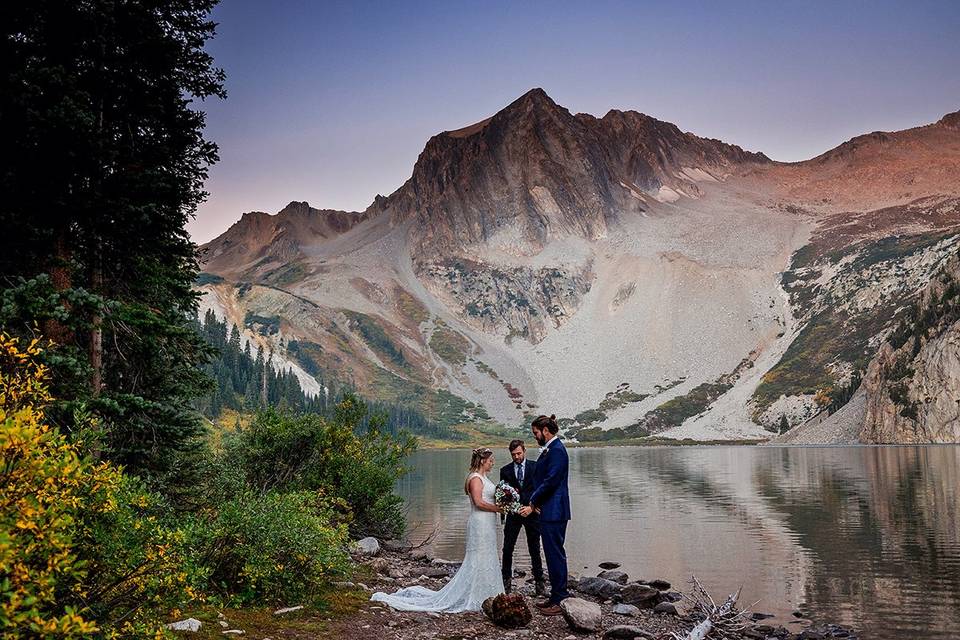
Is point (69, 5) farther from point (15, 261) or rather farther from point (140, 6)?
point (15, 261)

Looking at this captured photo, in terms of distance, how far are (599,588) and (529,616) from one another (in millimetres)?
7990

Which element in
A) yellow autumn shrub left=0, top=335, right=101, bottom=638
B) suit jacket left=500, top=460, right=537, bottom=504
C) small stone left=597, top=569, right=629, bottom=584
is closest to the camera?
yellow autumn shrub left=0, top=335, right=101, bottom=638


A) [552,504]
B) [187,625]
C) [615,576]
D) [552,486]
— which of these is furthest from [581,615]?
[615,576]

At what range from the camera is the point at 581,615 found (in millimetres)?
14734

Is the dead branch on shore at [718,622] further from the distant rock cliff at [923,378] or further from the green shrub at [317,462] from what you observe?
the distant rock cliff at [923,378]

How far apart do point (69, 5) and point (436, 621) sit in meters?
14.6

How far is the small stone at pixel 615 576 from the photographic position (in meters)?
23.6

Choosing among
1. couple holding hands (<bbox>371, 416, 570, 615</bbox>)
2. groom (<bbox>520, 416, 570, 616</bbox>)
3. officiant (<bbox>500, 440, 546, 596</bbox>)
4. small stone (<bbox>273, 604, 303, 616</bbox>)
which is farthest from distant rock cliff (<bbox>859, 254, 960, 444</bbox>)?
small stone (<bbox>273, 604, 303, 616</bbox>)

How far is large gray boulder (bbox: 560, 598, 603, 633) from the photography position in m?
14.5

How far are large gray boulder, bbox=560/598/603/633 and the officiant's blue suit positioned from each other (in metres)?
0.67

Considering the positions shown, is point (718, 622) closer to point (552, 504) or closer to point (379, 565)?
point (552, 504)

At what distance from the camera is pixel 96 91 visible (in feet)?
48.8

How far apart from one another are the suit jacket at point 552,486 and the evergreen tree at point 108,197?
8293 millimetres

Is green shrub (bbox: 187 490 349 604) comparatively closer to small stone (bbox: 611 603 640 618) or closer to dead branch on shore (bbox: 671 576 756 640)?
dead branch on shore (bbox: 671 576 756 640)
